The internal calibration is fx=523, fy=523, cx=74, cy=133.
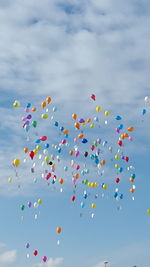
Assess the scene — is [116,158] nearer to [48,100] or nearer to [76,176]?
[76,176]

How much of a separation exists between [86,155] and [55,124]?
3482 mm

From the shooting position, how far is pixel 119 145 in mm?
37906

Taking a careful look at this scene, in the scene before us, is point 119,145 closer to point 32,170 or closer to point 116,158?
point 116,158

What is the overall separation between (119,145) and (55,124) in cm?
488

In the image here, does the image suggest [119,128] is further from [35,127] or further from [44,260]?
[44,260]

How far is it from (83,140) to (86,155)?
1.41 meters

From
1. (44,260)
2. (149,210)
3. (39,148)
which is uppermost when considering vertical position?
(39,148)

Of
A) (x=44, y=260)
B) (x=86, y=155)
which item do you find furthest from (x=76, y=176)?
(x=44, y=260)

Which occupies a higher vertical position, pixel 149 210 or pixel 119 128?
pixel 119 128

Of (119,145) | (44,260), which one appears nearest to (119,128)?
(119,145)

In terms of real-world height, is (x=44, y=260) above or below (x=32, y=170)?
below

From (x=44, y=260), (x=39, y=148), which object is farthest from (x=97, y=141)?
(x=44, y=260)

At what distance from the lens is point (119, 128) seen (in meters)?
38.0

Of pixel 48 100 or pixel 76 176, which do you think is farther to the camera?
pixel 76 176
